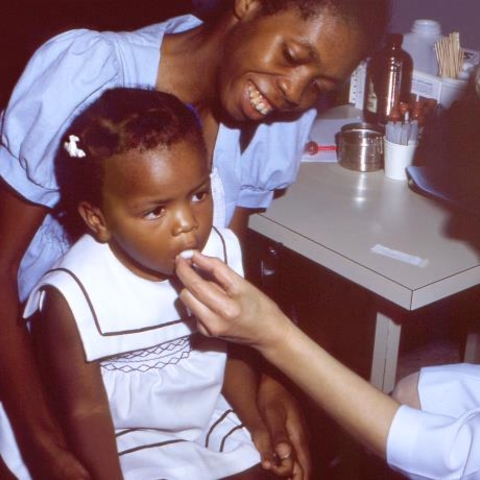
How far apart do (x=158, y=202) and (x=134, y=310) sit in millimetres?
232

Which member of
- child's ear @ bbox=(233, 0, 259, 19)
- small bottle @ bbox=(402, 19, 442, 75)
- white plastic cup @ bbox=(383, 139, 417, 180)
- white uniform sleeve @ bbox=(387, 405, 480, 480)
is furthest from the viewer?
small bottle @ bbox=(402, 19, 442, 75)

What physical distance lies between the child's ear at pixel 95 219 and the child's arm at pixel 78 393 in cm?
13

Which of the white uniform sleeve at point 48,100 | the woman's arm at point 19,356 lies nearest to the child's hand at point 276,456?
the woman's arm at point 19,356

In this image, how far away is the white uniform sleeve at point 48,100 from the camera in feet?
3.87

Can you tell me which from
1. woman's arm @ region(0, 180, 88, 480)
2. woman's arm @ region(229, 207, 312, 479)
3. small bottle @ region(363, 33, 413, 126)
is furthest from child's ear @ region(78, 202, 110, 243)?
small bottle @ region(363, 33, 413, 126)

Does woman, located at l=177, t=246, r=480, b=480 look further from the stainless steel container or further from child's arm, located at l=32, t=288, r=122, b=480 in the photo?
the stainless steel container

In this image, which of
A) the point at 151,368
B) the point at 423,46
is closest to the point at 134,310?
the point at 151,368

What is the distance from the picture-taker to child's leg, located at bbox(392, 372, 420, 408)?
3.92 feet

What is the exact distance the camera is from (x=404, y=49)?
2219 mm

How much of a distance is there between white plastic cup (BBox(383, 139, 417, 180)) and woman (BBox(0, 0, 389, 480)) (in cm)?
52

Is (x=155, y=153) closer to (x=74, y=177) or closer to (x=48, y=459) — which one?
(x=74, y=177)

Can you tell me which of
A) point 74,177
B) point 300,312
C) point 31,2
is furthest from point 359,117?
point 31,2

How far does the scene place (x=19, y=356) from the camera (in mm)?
1267

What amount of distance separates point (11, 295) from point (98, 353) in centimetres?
23
